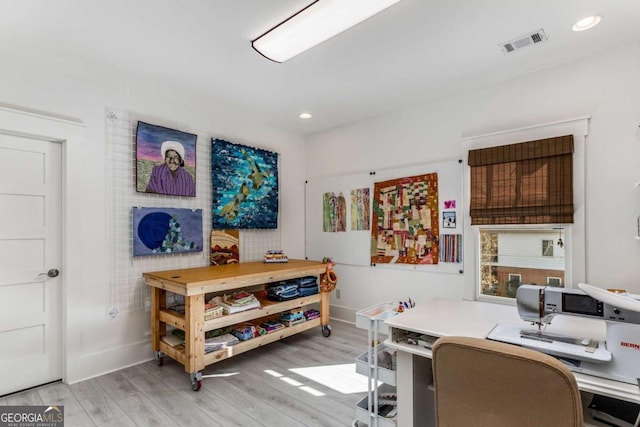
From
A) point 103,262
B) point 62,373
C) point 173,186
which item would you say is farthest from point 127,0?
point 62,373

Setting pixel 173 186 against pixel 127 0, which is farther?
pixel 173 186

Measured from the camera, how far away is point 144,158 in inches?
120

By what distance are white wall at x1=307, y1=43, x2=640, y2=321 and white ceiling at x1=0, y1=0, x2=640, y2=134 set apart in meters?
0.17

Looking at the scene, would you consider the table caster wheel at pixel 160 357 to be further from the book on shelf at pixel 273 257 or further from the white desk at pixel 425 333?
the white desk at pixel 425 333

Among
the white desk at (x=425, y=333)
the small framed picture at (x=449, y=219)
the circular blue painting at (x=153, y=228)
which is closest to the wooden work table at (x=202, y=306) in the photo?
the circular blue painting at (x=153, y=228)

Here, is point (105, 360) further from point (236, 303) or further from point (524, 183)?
point (524, 183)

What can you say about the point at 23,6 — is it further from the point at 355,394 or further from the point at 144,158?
the point at 355,394

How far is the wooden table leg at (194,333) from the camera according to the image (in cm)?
254

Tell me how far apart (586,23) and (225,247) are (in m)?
3.66

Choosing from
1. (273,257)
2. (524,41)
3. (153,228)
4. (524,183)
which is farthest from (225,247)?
(524,41)

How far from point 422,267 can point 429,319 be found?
1.85 meters

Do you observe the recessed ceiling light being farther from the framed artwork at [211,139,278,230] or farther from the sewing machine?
the framed artwork at [211,139,278,230]

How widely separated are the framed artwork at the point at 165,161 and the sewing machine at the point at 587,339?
2.97 m

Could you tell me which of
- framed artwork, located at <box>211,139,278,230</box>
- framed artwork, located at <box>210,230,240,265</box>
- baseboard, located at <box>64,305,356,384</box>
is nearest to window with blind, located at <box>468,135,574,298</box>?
framed artwork, located at <box>211,139,278,230</box>
